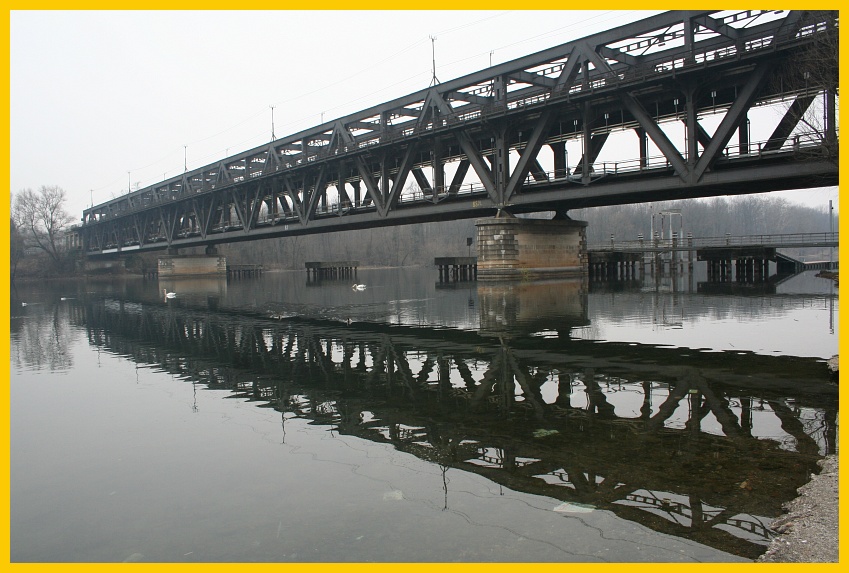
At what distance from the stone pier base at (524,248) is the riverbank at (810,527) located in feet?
121

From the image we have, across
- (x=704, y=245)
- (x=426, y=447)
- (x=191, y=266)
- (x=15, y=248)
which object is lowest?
(x=426, y=447)

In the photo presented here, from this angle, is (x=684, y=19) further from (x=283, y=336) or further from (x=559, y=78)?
(x=283, y=336)

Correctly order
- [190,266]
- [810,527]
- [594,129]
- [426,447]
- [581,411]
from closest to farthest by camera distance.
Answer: [810,527]
[426,447]
[581,411]
[594,129]
[190,266]

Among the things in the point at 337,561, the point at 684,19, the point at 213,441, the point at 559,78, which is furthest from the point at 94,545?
the point at 559,78

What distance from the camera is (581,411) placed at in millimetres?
9070

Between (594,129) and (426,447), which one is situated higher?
(594,129)

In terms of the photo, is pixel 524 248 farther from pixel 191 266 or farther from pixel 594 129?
pixel 191 266

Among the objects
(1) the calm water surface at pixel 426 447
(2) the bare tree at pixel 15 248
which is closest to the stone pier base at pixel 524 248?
(1) the calm water surface at pixel 426 447

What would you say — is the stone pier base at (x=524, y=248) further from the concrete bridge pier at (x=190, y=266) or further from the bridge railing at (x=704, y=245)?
the concrete bridge pier at (x=190, y=266)

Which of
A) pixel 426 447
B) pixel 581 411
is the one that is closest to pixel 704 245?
pixel 581 411

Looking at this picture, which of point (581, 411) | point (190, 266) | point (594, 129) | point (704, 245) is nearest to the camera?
point (581, 411)

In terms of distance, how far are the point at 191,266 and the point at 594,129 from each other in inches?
2865

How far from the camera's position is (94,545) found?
5438 mm

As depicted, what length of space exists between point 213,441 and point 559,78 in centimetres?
3431
